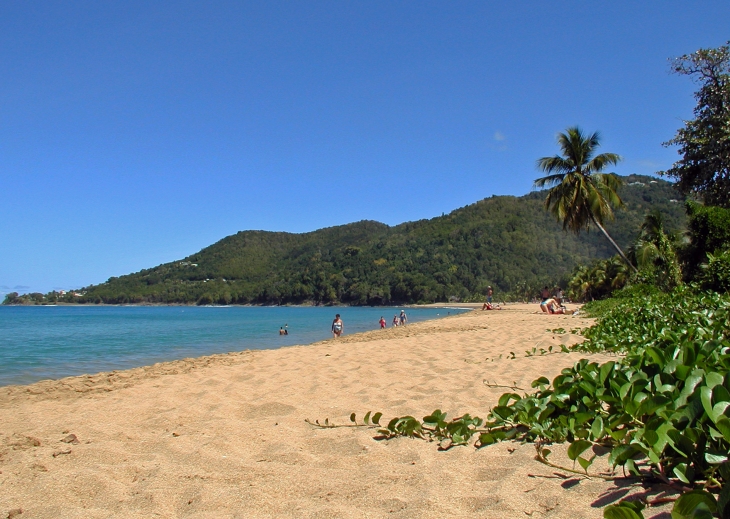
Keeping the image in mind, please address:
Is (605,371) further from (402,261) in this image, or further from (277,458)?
(402,261)

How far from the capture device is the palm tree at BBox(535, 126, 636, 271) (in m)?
24.7

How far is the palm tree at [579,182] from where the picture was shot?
24.7 m

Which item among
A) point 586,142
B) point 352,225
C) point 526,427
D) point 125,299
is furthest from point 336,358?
point 352,225

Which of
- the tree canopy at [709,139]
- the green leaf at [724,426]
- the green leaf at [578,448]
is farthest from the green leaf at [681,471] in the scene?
the tree canopy at [709,139]

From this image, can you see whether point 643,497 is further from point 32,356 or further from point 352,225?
point 352,225

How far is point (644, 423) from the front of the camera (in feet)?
6.86

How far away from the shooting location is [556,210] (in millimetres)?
25625

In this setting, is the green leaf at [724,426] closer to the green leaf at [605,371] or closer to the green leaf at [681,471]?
the green leaf at [681,471]

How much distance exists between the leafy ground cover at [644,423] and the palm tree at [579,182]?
2285cm

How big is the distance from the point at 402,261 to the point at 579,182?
108 meters

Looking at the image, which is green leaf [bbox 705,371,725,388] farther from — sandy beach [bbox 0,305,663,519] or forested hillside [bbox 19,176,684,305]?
forested hillside [bbox 19,176,684,305]

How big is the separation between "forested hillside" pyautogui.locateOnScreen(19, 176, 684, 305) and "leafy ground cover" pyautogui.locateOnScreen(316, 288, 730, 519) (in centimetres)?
9090

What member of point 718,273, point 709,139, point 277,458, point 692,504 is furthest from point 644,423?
point 709,139

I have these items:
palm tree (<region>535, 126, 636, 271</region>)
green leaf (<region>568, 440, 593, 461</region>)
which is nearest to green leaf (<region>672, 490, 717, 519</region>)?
green leaf (<region>568, 440, 593, 461</region>)
